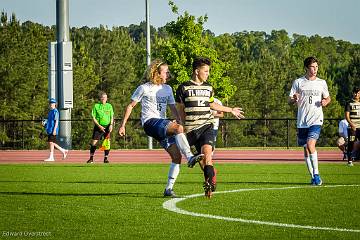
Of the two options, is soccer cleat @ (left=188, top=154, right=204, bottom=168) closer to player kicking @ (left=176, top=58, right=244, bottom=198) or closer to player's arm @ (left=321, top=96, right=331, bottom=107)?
player kicking @ (left=176, top=58, right=244, bottom=198)

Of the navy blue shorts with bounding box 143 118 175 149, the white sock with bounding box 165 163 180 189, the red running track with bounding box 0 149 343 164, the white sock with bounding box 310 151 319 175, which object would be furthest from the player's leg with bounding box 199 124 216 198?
the red running track with bounding box 0 149 343 164

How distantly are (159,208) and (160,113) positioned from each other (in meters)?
2.73

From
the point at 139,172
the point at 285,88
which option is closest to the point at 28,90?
the point at 285,88

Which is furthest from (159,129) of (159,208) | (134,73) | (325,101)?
(134,73)

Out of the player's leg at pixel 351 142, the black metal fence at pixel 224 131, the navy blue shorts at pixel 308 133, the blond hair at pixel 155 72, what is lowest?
the black metal fence at pixel 224 131

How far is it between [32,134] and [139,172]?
63830mm

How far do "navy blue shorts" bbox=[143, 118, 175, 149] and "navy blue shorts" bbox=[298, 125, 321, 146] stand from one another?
3.67 meters

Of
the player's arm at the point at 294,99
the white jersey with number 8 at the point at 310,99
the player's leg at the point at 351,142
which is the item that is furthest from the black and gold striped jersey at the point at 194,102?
the player's leg at the point at 351,142

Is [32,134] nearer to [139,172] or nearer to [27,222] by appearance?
Answer: [139,172]

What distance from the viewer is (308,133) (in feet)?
57.4

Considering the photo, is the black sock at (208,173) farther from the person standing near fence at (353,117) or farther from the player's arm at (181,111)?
the person standing near fence at (353,117)

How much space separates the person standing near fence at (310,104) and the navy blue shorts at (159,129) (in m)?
3.46

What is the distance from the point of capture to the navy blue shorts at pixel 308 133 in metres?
17.4

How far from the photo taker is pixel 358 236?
930 centimetres
